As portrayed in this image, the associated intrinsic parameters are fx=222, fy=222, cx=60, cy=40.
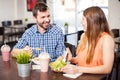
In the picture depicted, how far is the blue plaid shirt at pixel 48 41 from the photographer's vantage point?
2402 mm

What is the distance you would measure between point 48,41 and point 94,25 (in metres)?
0.72

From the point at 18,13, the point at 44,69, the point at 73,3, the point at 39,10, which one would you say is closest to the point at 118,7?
the point at 73,3

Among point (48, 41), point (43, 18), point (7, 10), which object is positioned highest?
point (7, 10)

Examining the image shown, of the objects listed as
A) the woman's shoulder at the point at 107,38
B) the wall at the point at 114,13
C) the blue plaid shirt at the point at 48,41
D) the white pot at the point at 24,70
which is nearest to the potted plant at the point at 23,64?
the white pot at the point at 24,70

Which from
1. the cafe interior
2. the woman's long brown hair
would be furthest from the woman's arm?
the cafe interior

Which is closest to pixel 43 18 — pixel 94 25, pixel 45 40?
pixel 45 40

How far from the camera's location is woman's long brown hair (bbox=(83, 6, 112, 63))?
181 centimetres

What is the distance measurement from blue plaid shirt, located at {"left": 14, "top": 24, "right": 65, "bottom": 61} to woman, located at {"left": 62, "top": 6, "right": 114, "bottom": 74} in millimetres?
536

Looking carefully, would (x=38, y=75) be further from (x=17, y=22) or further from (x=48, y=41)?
(x=17, y=22)

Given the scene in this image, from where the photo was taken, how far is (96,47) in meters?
1.83

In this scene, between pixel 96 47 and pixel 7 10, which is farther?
pixel 7 10

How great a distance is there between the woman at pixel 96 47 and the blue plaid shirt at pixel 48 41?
0.54m

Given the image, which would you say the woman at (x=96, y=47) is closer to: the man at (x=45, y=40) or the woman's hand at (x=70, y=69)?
the woman's hand at (x=70, y=69)

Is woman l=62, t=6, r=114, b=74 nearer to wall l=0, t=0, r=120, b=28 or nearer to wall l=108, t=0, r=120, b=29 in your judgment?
wall l=108, t=0, r=120, b=29
